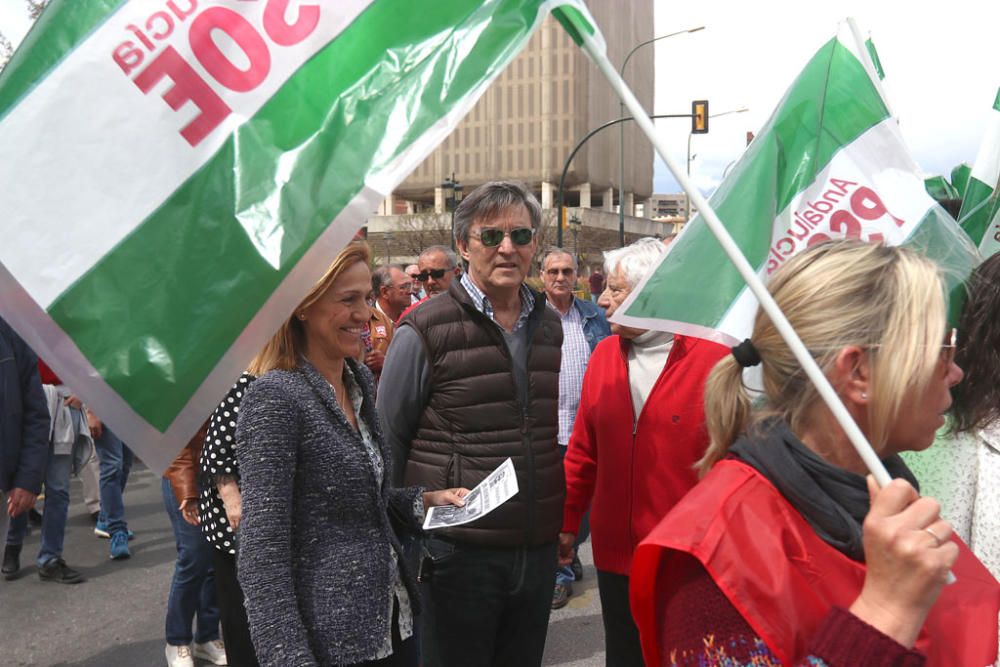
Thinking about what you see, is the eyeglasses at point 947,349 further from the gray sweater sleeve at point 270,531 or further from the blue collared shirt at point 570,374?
the blue collared shirt at point 570,374

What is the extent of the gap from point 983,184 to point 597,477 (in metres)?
2.10

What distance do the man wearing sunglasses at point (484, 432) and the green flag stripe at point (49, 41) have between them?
1.50 m

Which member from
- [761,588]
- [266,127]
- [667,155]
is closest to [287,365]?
[266,127]

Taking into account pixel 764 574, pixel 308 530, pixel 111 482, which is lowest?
pixel 111 482

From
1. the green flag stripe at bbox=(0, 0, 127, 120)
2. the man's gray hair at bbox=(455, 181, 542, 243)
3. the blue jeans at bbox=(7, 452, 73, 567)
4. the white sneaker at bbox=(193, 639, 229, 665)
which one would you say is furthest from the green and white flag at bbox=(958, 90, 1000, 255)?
the blue jeans at bbox=(7, 452, 73, 567)

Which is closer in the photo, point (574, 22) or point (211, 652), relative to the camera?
point (574, 22)

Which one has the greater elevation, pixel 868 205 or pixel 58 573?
pixel 868 205

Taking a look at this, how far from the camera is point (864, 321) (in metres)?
1.39

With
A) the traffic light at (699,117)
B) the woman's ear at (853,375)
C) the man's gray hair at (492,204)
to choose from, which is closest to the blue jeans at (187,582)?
the man's gray hair at (492,204)

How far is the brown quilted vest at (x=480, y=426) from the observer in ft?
9.18

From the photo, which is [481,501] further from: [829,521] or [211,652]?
[211,652]

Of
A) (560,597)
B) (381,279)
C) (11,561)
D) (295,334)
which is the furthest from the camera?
(381,279)

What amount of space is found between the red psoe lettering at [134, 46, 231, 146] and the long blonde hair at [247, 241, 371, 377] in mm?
667

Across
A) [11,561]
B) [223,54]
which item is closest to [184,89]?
[223,54]
